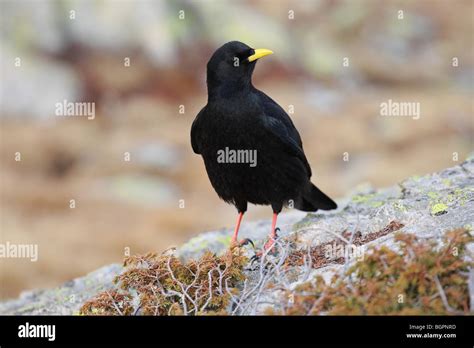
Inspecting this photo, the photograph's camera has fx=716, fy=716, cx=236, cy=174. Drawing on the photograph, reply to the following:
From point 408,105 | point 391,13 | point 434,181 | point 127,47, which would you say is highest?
point 391,13

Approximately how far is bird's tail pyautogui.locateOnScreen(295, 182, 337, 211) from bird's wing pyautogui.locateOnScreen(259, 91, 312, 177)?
0.72 metres

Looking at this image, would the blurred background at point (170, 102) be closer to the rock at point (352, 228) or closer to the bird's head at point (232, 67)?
the rock at point (352, 228)

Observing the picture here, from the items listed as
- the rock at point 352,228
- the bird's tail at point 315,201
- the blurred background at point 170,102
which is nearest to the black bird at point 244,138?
the rock at point 352,228

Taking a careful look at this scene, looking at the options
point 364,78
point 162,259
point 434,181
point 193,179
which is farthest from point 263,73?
point 162,259

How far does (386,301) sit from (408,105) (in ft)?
75.0

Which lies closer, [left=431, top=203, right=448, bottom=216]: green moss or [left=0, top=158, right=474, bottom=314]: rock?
[left=0, top=158, right=474, bottom=314]: rock

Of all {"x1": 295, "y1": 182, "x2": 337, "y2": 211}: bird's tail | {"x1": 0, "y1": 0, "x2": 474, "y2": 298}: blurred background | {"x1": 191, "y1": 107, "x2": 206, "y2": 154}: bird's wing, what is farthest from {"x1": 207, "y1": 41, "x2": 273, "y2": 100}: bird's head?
{"x1": 0, "y1": 0, "x2": 474, "y2": 298}: blurred background

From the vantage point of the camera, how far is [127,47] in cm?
2564

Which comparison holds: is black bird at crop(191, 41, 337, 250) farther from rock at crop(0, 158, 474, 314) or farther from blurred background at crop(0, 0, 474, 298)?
blurred background at crop(0, 0, 474, 298)

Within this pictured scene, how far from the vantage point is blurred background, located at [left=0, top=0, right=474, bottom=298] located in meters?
18.2

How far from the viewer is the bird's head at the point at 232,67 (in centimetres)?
687

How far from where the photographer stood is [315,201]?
26.3 ft
